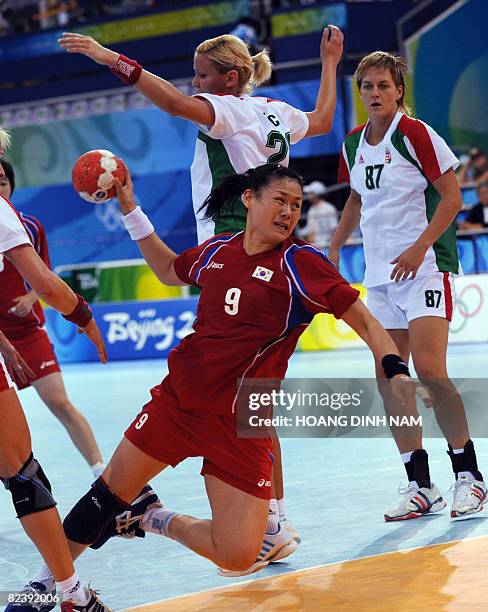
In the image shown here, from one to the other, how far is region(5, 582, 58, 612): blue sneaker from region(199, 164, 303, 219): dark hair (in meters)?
1.63

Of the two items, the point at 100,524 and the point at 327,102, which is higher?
the point at 327,102

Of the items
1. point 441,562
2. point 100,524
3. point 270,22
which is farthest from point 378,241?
point 270,22

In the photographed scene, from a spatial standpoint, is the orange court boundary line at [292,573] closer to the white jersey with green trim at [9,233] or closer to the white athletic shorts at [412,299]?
the white athletic shorts at [412,299]

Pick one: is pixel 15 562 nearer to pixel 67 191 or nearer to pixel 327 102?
pixel 327 102

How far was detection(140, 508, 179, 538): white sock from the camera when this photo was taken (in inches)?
158

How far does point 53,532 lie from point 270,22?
653 inches

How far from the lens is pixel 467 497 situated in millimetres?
4852

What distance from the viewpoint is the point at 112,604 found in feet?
12.3

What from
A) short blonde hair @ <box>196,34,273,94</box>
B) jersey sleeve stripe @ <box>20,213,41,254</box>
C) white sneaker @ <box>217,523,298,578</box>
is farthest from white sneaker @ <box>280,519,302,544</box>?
jersey sleeve stripe @ <box>20,213,41,254</box>

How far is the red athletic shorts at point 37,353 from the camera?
5949 mm

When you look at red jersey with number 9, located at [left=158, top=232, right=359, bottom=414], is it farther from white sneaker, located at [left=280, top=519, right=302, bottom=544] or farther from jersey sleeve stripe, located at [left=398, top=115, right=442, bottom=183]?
jersey sleeve stripe, located at [left=398, top=115, right=442, bottom=183]

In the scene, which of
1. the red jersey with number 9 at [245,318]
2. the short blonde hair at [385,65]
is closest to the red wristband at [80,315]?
the red jersey with number 9 at [245,318]

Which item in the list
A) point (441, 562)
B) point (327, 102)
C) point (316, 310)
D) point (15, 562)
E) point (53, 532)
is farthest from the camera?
point (327, 102)

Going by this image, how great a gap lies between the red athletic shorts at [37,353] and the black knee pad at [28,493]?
7.89ft
